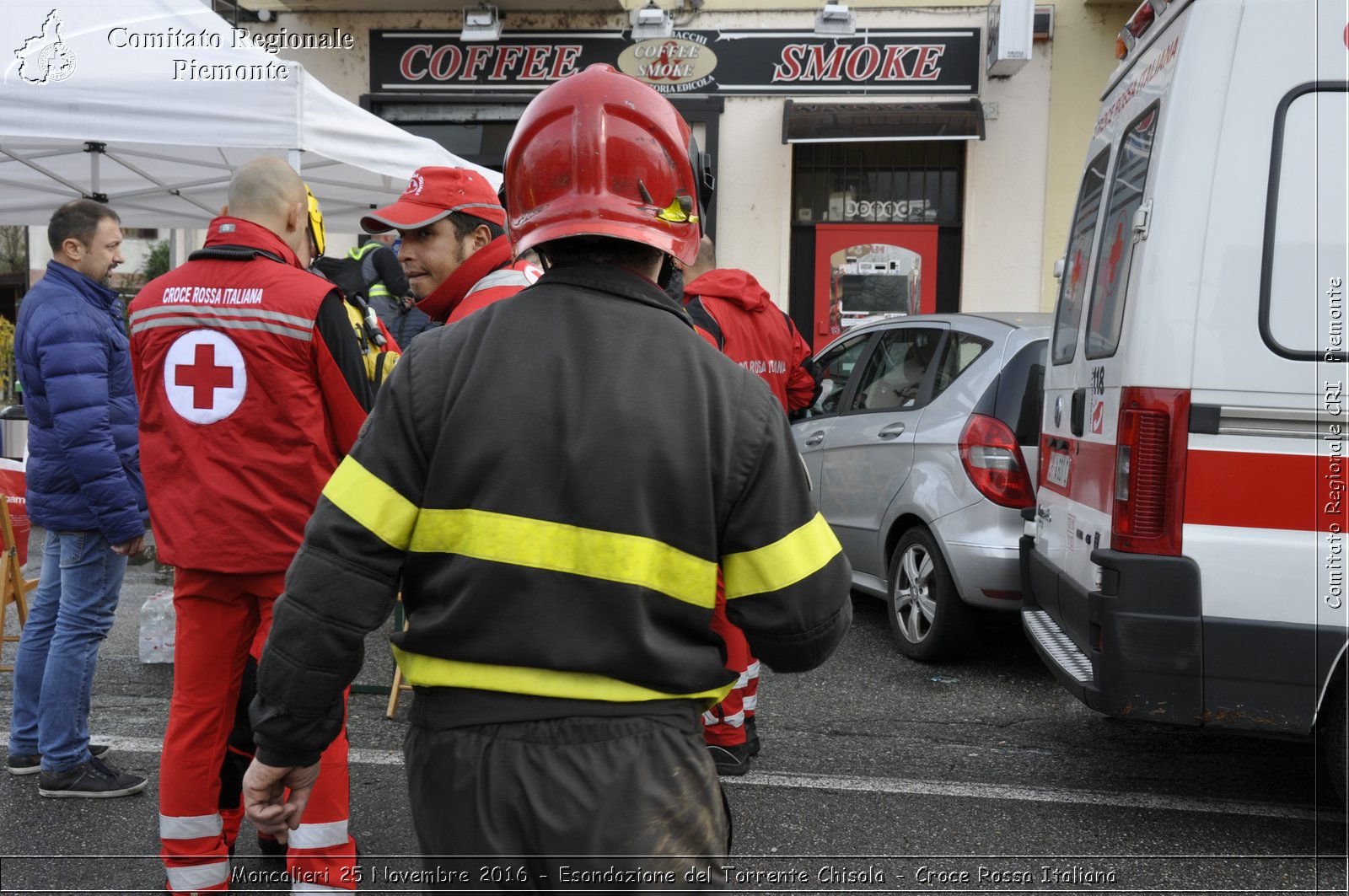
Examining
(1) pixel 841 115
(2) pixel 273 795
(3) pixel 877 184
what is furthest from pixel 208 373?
(3) pixel 877 184

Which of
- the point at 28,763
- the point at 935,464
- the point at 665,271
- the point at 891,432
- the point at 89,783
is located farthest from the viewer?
the point at 891,432

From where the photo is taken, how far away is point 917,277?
11.4 meters

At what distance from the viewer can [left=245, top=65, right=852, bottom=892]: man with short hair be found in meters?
Result: 1.47

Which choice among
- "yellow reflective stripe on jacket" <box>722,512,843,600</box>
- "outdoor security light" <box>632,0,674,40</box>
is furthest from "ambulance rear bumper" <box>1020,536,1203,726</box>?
"outdoor security light" <box>632,0,674,40</box>

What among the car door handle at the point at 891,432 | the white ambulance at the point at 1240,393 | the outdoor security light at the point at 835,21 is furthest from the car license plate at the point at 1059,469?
the outdoor security light at the point at 835,21

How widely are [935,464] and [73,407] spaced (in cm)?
361

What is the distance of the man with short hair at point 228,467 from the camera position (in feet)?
9.53

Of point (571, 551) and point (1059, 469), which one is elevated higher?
point (571, 551)

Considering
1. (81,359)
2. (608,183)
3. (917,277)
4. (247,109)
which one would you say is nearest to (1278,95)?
(608,183)

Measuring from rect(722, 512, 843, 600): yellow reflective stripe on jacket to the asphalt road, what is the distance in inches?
80.6

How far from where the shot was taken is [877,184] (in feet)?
37.7

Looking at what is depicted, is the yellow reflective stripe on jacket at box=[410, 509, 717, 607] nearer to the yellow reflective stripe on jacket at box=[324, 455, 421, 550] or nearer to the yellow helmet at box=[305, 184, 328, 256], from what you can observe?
the yellow reflective stripe on jacket at box=[324, 455, 421, 550]

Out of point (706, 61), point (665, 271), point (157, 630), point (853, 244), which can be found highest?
point (706, 61)

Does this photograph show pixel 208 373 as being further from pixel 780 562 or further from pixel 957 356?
pixel 957 356
